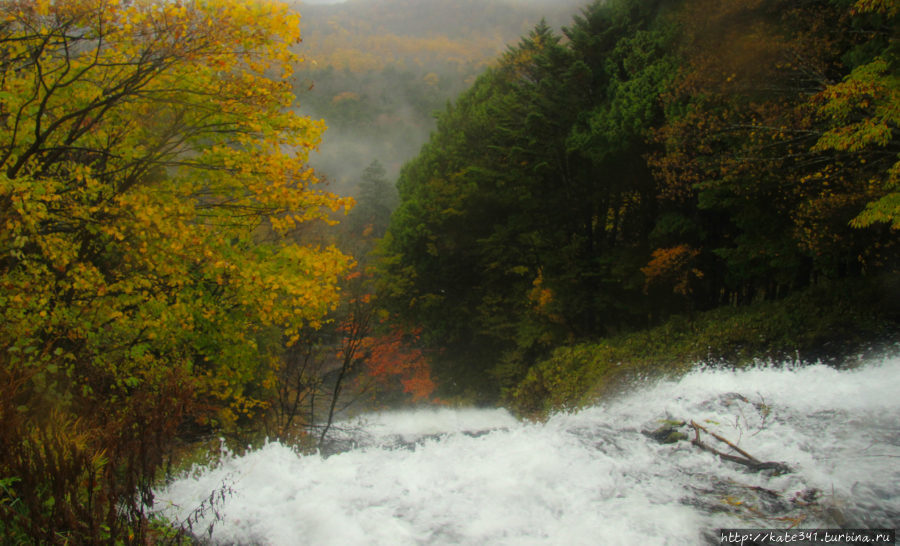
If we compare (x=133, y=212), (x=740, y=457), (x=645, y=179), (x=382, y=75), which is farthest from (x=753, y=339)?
(x=382, y=75)

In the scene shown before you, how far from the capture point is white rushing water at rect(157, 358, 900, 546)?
434cm

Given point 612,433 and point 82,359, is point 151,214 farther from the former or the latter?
point 612,433

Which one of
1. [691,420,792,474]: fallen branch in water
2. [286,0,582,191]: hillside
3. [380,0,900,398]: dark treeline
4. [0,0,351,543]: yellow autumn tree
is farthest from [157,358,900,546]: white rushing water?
[286,0,582,191]: hillside

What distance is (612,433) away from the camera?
6871mm

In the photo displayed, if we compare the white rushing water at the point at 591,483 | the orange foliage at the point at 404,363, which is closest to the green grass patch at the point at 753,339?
the white rushing water at the point at 591,483

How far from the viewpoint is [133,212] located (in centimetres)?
593

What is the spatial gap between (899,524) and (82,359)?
752 centimetres

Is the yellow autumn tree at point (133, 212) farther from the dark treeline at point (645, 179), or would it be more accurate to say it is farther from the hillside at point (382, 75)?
the hillside at point (382, 75)

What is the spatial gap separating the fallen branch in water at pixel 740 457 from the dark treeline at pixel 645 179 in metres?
3.89

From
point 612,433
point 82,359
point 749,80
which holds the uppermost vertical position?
point 749,80

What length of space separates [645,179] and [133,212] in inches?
578

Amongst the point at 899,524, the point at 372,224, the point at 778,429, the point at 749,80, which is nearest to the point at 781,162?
the point at 749,80

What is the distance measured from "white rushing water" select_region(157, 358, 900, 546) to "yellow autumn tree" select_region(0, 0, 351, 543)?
1.11 m

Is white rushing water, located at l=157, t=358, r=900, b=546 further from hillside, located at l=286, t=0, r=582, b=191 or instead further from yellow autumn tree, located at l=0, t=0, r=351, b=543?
hillside, located at l=286, t=0, r=582, b=191
